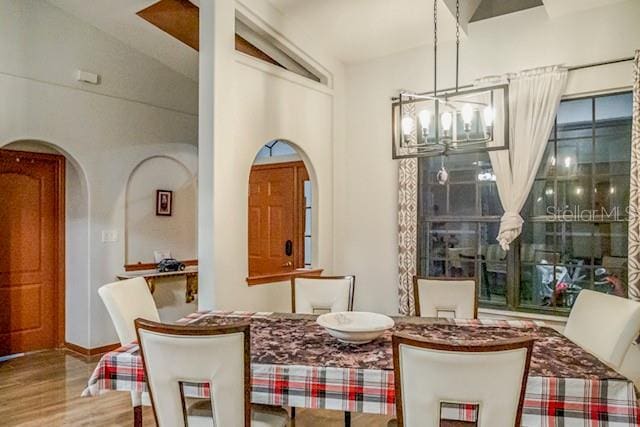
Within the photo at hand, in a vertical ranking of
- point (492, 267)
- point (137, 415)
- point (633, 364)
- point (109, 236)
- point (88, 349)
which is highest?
point (109, 236)

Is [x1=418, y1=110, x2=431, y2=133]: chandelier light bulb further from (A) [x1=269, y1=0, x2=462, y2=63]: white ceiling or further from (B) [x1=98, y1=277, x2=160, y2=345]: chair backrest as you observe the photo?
(B) [x1=98, y1=277, x2=160, y2=345]: chair backrest

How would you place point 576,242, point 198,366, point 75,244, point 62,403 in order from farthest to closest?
1. point 75,244
2. point 576,242
3. point 62,403
4. point 198,366

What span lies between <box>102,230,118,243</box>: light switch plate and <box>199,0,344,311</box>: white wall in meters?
1.89

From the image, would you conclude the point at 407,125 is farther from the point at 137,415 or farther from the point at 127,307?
the point at 137,415

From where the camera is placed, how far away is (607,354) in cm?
217

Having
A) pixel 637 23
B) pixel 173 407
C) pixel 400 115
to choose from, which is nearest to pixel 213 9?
pixel 400 115

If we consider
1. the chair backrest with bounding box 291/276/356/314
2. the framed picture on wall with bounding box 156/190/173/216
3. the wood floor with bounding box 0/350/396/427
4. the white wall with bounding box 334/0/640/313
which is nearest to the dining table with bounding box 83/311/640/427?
the chair backrest with bounding box 291/276/356/314

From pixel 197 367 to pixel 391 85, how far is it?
12.1 ft

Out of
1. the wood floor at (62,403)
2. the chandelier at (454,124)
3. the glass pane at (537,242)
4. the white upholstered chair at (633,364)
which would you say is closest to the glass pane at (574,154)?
the glass pane at (537,242)

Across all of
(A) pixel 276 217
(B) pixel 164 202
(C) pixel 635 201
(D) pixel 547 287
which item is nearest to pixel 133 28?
(B) pixel 164 202

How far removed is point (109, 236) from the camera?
16.0 feet

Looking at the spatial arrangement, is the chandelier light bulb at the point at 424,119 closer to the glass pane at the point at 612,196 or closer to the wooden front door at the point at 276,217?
the glass pane at the point at 612,196

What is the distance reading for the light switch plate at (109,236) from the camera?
4824 millimetres

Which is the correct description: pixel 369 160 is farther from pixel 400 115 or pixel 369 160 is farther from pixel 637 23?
pixel 637 23
